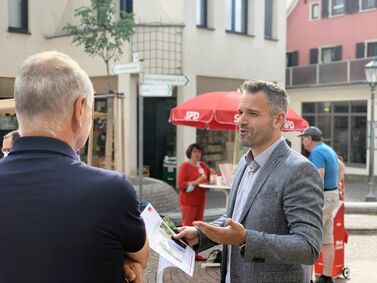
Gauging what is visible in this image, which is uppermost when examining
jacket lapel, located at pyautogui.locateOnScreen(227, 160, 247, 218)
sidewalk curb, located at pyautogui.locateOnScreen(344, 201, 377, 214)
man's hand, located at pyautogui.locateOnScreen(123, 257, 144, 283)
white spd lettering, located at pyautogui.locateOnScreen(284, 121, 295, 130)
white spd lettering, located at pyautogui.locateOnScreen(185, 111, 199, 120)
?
white spd lettering, located at pyautogui.locateOnScreen(185, 111, 199, 120)

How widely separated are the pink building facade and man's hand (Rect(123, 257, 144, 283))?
22214 millimetres

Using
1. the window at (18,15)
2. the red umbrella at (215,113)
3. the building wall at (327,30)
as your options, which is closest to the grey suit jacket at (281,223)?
the red umbrella at (215,113)

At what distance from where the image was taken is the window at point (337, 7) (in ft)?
85.0

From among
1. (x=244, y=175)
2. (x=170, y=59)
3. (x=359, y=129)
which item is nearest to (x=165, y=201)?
(x=170, y=59)

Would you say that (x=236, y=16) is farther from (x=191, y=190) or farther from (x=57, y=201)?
(x=57, y=201)

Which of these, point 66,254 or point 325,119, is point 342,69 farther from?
point 66,254

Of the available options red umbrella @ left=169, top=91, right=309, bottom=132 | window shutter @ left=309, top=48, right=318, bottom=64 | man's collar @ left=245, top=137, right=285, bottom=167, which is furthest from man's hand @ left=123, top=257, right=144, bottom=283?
window shutter @ left=309, top=48, right=318, bottom=64

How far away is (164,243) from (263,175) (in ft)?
2.01

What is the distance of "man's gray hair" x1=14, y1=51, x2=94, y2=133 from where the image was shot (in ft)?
5.05

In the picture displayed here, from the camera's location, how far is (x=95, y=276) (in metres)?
1.48

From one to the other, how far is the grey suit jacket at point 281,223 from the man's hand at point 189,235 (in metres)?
0.04

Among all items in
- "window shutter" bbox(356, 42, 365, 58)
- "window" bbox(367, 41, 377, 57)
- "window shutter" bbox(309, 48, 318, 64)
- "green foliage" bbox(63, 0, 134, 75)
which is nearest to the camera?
"green foliage" bbox(63, 0, 134, 75)

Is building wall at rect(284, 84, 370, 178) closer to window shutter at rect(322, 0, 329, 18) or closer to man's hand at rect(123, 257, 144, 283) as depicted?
window shutter at rect(322, 0, 329, 18)

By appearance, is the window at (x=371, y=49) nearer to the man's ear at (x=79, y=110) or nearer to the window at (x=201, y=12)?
the window at (x=201, y=12)
